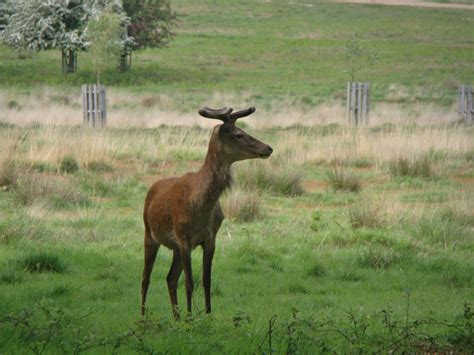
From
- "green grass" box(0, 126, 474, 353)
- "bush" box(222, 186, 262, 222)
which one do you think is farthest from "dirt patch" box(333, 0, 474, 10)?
"bush" box(222, 186, 262, 222)

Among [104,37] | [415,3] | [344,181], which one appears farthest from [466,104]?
[415,3]

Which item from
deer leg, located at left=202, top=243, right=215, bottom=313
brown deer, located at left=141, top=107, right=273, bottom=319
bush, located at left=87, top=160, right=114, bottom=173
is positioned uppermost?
brown deer, located at left=141, top=107, right=273, bottom=319

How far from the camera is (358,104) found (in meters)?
29.6

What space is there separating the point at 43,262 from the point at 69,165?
737 cm

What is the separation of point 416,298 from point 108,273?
3225 millimetres

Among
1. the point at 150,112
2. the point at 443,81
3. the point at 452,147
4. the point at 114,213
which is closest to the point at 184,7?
the point at 443,81

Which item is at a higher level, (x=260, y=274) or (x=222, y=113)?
(x=222, y=113)

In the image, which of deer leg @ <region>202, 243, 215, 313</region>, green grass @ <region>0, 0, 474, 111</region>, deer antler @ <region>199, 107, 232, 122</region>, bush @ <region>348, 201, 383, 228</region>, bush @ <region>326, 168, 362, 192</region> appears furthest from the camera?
green grass @ <region>0, 0, 474, 111</region>

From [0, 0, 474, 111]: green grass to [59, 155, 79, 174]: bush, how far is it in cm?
1884

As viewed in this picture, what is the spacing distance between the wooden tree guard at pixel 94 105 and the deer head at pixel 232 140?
19.6m

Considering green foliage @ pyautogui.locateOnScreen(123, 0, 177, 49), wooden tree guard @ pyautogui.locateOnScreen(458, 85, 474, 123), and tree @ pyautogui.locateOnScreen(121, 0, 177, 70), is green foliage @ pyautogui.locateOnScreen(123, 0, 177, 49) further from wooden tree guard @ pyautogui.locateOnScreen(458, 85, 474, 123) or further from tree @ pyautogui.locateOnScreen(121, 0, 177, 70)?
wooden tree guard @ pyautogui.locateOnScreen(458, 85, 474, 123)

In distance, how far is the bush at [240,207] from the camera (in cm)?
1341

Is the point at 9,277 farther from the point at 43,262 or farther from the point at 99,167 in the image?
the point at 99,167

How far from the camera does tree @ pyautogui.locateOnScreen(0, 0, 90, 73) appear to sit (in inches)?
1951
